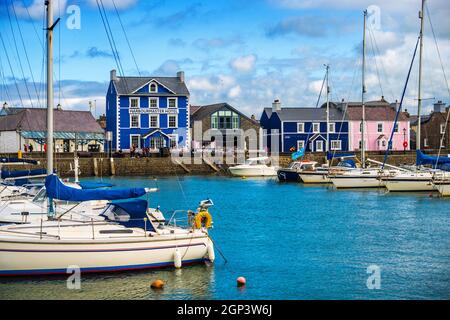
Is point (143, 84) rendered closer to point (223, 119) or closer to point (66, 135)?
point (66, 135)

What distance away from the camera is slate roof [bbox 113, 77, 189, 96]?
78.0m

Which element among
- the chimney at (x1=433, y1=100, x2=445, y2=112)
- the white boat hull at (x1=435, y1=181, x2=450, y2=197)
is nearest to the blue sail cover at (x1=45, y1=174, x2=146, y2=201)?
the white boat hull at (x1=435, y1=181, x2=450, y2=197)

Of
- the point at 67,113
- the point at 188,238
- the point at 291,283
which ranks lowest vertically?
the point at 291,283

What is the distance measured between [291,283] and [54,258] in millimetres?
7286

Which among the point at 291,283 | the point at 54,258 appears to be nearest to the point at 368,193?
the point at 291,283

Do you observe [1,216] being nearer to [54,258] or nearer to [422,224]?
[54,258]

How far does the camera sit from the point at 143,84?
78.2 metres

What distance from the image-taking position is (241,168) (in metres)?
70.4

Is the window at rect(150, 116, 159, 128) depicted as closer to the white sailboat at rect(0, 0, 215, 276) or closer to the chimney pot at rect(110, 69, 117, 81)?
the chimney pot at rect(110, 69, 117, 81)

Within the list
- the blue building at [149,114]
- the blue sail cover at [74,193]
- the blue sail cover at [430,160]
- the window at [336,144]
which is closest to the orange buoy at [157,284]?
the blue sail cover at [74,193]

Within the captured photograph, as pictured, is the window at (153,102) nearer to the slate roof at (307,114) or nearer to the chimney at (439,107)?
the slate roof at (307,114)

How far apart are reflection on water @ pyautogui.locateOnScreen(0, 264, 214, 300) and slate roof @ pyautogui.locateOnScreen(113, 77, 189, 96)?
58.5 metres

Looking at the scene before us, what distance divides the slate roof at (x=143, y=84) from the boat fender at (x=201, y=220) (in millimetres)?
56441

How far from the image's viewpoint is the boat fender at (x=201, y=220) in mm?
21781
